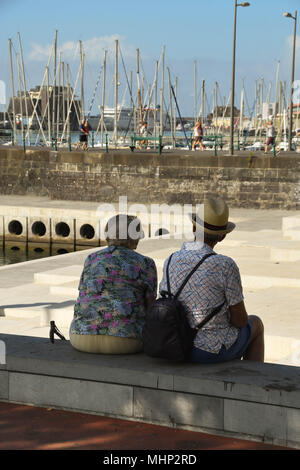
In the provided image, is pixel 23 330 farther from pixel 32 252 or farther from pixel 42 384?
pixel 32 252

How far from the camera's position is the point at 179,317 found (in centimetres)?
499

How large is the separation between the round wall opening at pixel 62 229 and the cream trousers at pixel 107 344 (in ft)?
75.5

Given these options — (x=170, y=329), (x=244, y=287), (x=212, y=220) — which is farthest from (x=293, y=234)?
(x=170, y=329)

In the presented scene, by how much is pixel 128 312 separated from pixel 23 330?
480 cm

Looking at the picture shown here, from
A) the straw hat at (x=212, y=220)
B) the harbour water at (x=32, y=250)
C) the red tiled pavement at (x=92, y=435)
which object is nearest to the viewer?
the red tiled pavement at (x=92, y=435)

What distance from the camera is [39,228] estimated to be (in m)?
29.8

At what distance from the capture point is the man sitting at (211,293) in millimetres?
5102

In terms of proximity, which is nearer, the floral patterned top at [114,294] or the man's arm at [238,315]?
the man's arm at [238,315]

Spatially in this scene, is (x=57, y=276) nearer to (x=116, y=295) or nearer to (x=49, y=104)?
(x=116, y=295)

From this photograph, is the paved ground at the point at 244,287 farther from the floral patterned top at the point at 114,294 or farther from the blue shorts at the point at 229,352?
A: the floral patterned top at the point at 114,294

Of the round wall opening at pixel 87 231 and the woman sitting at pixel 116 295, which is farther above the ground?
the woman sitting at pixel 116 295

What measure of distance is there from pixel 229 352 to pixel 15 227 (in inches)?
1012
